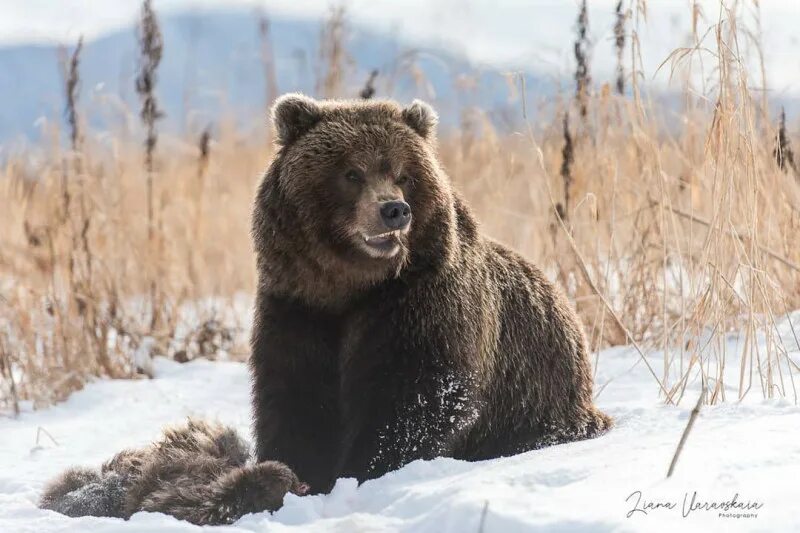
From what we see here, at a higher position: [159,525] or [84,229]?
[84,229]

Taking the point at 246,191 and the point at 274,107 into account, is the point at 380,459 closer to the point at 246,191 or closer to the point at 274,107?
the point at 274,107

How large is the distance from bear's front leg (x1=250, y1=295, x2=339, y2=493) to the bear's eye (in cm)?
55

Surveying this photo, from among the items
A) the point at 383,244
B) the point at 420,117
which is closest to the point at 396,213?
the point at 383,244

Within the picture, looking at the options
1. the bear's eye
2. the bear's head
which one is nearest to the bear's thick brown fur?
the bear's head

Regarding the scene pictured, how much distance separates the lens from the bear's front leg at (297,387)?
396cm

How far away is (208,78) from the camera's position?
934 centimetres

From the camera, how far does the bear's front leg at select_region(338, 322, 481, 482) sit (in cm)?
370

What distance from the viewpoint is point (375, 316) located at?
12.8 feet

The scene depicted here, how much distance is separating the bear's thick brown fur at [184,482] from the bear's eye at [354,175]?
114 cm

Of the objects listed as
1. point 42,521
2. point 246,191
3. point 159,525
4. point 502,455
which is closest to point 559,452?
point 502,455

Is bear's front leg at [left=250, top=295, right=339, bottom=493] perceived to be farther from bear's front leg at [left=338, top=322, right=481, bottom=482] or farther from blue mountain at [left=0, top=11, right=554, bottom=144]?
blue mountain at [left=0, top=11, right=554, bottom=144]

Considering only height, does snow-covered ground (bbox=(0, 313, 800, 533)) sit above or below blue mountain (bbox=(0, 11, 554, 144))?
below

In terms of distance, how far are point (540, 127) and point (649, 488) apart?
14.5 ft

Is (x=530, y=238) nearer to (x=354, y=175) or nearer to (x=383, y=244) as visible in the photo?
(x=354, y=175)
